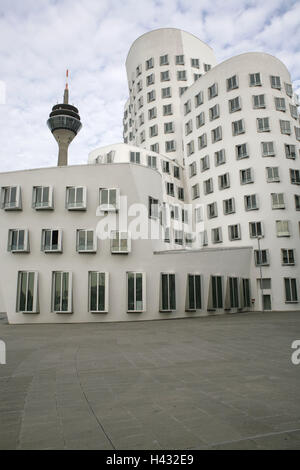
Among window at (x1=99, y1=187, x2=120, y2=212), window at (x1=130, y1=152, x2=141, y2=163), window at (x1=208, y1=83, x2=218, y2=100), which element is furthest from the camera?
window at (x1=130, y1=152, x2=141, y2=163)

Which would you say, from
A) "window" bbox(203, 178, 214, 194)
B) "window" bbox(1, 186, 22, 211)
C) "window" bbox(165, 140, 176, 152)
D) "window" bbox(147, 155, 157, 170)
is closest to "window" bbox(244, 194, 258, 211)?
"window" bbox(203, 178, 214, 194)

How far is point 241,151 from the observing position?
35.6 metres

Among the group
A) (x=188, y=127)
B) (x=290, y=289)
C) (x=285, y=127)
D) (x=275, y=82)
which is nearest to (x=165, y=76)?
(x=188, y=127)

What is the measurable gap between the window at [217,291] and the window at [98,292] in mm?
8003

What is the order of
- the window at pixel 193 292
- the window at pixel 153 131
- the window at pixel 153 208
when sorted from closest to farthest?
the window at pixel 193 292, the window at pixel 153 208, the window at pixel 153 131

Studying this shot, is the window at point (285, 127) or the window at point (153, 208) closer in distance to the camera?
the window at point (153, 208)

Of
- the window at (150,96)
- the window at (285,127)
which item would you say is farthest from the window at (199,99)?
the window at (150,96)

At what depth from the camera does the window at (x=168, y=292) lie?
22.9m

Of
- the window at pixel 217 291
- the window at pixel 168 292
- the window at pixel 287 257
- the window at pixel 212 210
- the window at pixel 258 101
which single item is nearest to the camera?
the window at pixel 168 292

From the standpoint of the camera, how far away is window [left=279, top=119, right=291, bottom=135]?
35141mm

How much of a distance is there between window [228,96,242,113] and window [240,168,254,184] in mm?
6828

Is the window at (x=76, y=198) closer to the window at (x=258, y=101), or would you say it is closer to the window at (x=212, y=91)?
the window at (x=258, y=101)

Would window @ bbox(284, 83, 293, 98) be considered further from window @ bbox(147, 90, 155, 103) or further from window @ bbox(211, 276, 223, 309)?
window @ bbox(211, 276, 223, 309)

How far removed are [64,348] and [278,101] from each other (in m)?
34.5
